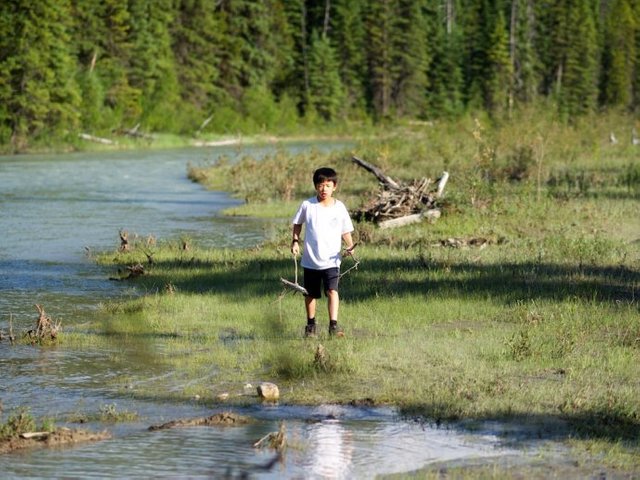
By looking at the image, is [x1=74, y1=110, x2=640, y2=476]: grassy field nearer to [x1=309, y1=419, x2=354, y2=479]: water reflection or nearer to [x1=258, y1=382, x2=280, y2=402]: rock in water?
[x1=258, y1=382, x2=280, y2=402]: rock in water

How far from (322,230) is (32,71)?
48.5 meters

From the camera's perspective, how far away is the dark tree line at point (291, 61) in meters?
58.1

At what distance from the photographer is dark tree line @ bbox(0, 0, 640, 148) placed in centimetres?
5812

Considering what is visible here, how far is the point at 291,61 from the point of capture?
90500 mm

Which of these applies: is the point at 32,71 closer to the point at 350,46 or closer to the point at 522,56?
the point at 350,46

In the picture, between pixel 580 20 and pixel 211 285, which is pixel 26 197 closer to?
pixel 211 285

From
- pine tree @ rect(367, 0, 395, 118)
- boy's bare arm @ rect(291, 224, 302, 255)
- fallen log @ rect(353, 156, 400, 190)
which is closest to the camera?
boy's bare arm @ rect(291, 224, 302, 255)

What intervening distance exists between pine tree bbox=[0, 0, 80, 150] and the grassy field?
36407 mm

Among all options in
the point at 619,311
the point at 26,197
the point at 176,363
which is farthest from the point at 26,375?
the point at 26,197

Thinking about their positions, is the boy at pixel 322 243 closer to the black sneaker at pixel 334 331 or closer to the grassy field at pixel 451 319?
the black sneaker at pixel 334 331


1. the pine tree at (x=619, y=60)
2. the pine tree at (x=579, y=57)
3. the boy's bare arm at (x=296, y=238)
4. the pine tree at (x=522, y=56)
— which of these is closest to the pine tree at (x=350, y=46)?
the pine tree at (x=522, y=56)

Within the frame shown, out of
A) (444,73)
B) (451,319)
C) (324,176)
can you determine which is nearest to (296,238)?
(324,176)

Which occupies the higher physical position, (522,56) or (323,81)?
(522,56)

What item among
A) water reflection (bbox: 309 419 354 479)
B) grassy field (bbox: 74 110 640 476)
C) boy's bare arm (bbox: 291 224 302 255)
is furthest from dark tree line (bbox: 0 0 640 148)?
water reflection (bbox: 309 419 354 479)
